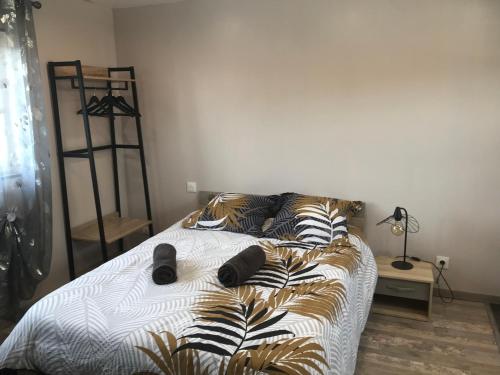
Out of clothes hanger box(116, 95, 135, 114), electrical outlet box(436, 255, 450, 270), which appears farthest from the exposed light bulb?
clothes hanger box(116, 95, 135, 114)

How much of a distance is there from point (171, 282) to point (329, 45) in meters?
2.08

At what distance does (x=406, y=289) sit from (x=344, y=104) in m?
1.42

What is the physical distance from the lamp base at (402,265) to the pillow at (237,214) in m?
0.98

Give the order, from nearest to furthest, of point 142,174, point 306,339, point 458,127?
point 306,339, point 458,127, point 142,174

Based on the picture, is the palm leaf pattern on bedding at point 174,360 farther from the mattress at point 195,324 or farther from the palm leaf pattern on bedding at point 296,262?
the palm leaf pattern on bedding at point 296,262

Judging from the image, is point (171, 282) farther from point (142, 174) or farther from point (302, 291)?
point (142, 174)

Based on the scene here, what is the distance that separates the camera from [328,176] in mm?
3168

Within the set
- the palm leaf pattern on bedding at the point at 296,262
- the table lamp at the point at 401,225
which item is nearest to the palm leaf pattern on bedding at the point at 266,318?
the palm leaf pattern on bedding at the point at 296,262

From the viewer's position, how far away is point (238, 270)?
206cm

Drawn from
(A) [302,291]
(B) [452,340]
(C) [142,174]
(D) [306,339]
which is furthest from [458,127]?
(C) [142,174]

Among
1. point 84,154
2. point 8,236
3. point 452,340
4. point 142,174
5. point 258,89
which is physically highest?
point 258,89

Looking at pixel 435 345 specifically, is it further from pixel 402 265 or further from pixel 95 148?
pixel 95 148

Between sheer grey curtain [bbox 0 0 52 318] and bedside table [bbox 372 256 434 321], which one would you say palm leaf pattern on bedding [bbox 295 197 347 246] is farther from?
sheer grey curtain [bbox 0 0 52 318]

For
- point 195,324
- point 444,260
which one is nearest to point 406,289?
point 444,260
